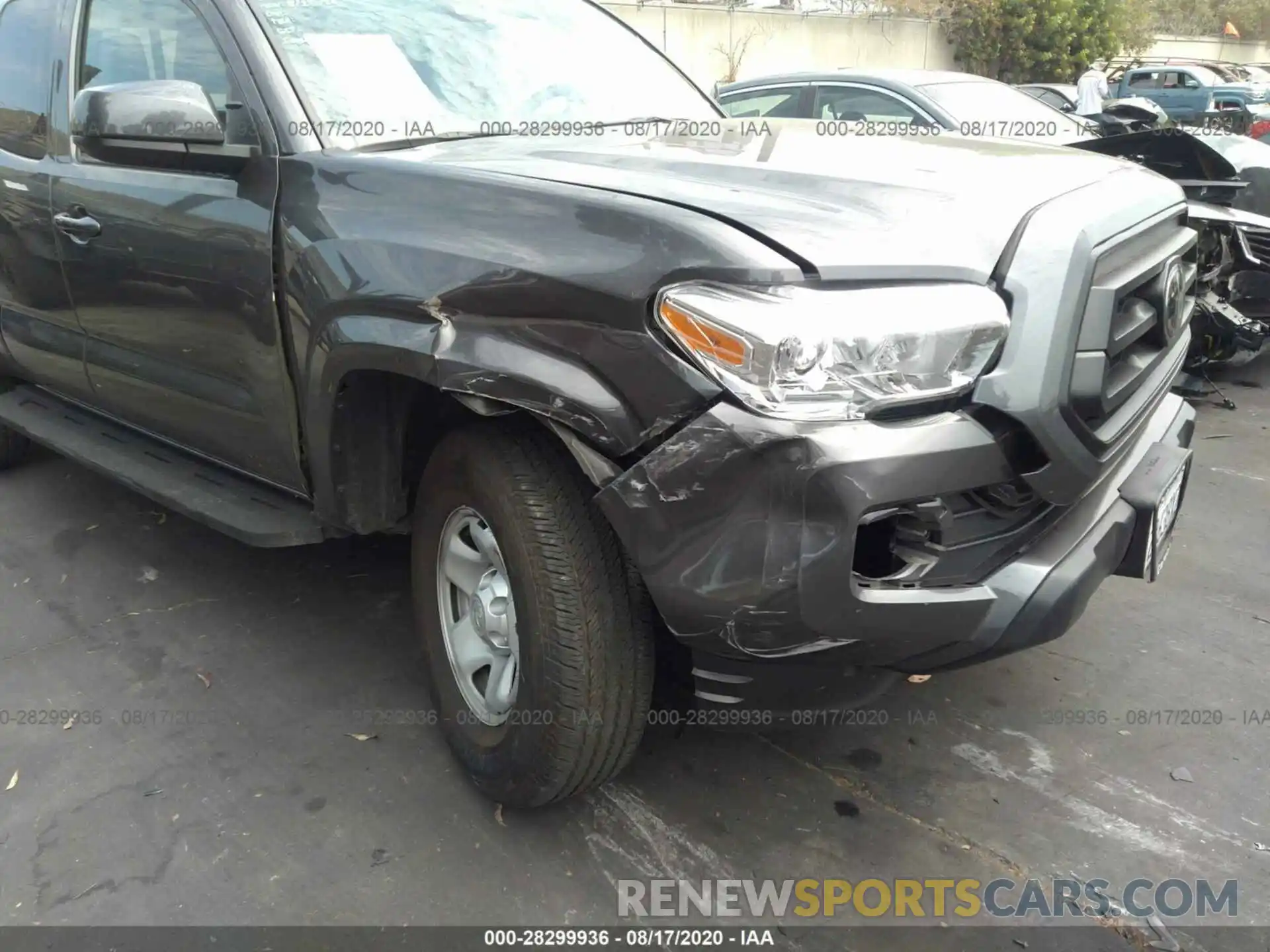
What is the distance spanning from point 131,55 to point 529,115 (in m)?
1.34

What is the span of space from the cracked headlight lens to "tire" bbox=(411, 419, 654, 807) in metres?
0.47

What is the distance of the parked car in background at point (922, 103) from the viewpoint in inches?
241

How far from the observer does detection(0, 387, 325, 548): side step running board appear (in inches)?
107

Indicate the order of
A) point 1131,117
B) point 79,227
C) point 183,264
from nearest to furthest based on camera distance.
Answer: point 183,264, point 79,227, point 1131,117

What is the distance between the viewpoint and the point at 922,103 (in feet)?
20.5

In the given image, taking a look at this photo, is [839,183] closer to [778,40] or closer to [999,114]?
[999,114]

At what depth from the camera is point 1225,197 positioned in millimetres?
4977

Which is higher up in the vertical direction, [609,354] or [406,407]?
[609,354]

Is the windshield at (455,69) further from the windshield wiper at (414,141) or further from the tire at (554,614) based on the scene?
the tire at (554,614)

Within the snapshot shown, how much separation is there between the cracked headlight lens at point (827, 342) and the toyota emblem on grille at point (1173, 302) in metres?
0.76

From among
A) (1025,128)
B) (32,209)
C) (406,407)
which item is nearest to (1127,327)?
(406,407)

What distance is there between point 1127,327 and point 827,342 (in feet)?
2.57

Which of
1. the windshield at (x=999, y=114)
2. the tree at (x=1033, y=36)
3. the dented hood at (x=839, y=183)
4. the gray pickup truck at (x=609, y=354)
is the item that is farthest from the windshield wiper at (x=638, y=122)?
the tree at (x=1033, y=36)

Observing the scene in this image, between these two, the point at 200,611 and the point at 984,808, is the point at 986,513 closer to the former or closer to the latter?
the point at 984,808
